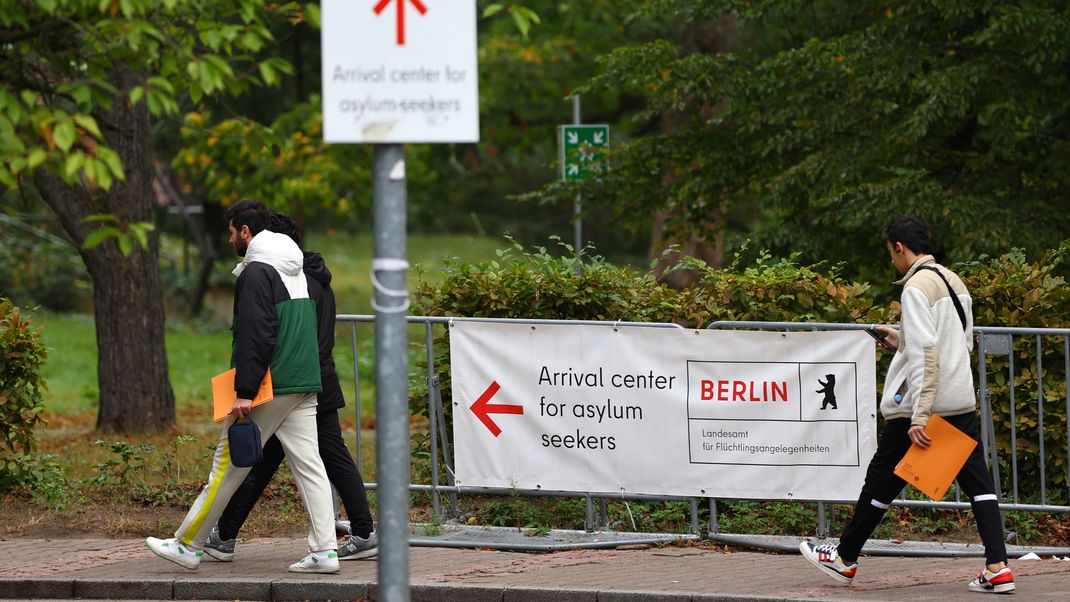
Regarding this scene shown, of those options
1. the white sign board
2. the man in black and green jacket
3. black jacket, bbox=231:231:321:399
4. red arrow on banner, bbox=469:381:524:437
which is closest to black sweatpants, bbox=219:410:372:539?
the man in black and green jacket

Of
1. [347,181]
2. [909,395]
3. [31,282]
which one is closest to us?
[909,395]

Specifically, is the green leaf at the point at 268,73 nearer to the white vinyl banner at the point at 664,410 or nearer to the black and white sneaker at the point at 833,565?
the white vinyl banner at the point at 664,410

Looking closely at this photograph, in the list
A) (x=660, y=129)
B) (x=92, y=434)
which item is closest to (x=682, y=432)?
(x=92, y=434)

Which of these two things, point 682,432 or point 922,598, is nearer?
point 922,598

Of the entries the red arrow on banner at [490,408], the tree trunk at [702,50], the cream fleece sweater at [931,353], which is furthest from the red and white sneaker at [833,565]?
the tree trunk at [702,50]

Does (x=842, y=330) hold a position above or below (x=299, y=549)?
above

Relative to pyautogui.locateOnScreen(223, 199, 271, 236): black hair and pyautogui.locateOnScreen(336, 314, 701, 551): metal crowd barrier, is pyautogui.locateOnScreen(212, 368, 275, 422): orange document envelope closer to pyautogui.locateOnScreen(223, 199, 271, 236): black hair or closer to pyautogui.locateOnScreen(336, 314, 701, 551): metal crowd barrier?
pyautogui.locateOnScreen(223, 199, 271, 236): black hair

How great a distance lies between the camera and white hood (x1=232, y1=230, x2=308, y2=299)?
23.4 ft

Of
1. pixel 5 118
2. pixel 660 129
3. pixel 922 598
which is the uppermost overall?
pixel 660 129

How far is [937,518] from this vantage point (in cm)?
827

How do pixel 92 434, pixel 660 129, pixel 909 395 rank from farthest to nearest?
1. pixel 660 129
2. pixel 92 434
3. pixel 909 395

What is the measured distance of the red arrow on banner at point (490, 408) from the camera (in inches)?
320

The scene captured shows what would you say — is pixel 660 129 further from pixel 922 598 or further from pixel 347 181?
pixel 922 598

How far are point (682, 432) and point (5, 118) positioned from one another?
4364 mm
